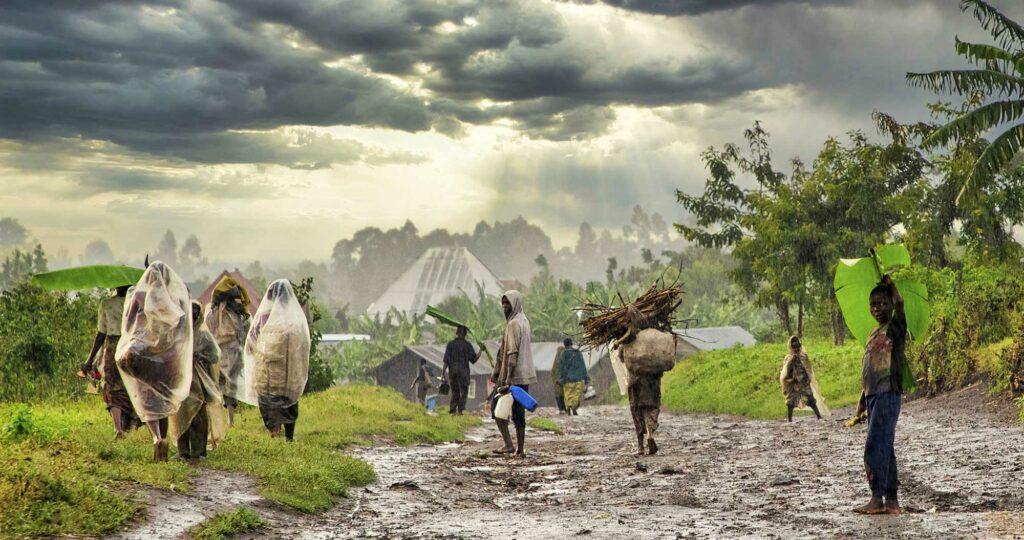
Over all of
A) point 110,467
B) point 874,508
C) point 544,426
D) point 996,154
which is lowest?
point 544,426

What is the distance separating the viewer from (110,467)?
9.70 metres

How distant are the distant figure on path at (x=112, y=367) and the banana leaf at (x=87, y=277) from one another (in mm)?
492

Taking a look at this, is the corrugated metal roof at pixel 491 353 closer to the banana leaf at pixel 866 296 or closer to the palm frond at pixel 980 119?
the palm frond at pixel 980 119

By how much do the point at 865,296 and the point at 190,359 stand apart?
670 cm

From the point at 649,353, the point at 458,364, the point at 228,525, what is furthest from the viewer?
the point at 458,364

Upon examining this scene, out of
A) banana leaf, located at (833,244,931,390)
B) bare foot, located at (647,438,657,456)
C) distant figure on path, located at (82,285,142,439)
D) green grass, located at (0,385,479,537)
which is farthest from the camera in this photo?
bare foot, located at (647,438,657,456)

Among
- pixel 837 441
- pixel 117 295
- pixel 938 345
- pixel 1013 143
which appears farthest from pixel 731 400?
pixel 117 295

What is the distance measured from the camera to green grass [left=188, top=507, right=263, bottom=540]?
8.32 meters

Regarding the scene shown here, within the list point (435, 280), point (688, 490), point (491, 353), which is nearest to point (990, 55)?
point (688, 490)

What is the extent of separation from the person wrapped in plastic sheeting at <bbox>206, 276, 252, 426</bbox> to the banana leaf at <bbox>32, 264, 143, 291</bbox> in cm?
298

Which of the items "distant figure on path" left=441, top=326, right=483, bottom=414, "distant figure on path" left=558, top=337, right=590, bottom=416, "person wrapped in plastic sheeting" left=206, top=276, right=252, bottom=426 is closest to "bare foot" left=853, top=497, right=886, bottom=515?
"person wrapped in plastic sheeting" left=206, top=276, right=252, bottom=426

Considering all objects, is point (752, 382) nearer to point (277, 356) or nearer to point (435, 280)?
point (277, 356)

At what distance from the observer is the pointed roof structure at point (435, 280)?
4902 inches

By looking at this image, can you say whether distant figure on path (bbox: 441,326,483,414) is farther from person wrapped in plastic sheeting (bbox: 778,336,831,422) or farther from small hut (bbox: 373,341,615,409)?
small hut (bbox: 373,341,615,409)
